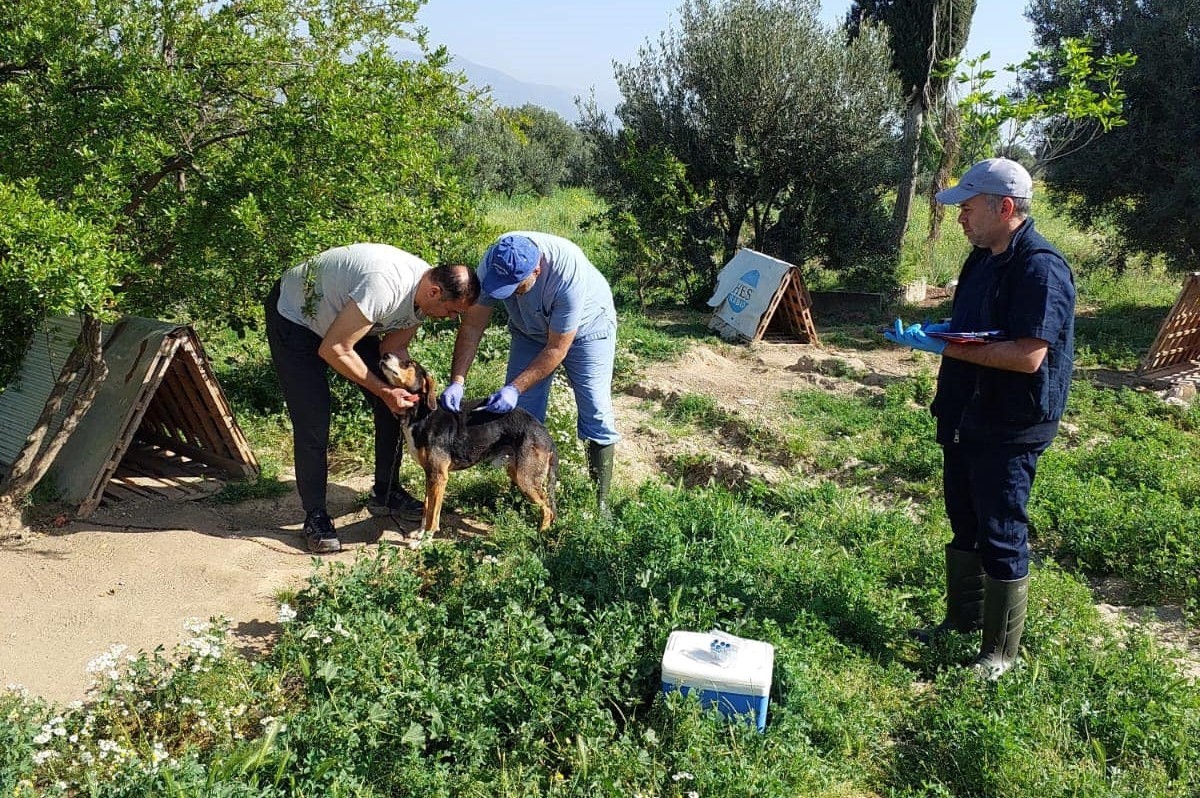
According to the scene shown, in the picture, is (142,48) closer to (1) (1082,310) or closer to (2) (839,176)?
(2) (839,176)

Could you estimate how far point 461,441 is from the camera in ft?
17.0

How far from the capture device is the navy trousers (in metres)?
3.83

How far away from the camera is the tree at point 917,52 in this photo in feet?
47.1

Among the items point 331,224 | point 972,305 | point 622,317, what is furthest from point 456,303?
point 622,317

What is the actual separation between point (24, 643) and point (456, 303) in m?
2.69

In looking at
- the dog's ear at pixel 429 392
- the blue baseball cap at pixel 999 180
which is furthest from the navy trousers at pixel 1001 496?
the dog's ear at pixel 429 392

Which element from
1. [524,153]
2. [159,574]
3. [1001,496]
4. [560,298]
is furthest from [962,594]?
[524,153]

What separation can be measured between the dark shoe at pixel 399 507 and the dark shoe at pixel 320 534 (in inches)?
21.4

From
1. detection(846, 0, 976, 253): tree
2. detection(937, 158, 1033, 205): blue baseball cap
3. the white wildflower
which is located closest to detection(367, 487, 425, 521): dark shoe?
the white wildflower

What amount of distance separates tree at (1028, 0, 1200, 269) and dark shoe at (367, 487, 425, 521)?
11.6 metres

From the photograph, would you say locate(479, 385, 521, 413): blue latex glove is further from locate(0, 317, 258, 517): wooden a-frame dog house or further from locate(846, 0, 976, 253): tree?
locate(846, 0, 976, 253): tree

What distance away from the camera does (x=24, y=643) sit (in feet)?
13.8

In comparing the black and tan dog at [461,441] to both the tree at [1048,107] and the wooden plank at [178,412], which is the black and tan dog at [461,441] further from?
the tree at [1048,107]

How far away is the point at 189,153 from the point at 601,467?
10.4 ft
